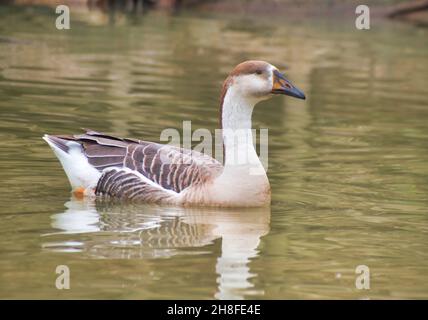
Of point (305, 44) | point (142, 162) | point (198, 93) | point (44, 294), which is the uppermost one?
point (305, 44)

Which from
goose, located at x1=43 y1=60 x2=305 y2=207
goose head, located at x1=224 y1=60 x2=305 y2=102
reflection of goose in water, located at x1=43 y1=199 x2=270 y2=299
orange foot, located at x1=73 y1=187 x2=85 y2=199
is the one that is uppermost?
goose head, located at x1=224 y1=60 x2=305 y2=102

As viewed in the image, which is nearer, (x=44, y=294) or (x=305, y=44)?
(x=44, y=294)

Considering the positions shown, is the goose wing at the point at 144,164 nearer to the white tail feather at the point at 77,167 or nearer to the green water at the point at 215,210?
the white tail feather at the point at 77,167

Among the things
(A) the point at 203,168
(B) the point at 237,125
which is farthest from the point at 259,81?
(A) the point at 203,168

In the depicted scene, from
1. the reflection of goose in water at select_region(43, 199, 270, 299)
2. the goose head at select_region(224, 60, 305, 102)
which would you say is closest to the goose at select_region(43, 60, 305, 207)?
the goose head at select_region(224, 60, 305, 102)

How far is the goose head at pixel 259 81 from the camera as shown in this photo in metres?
10.3

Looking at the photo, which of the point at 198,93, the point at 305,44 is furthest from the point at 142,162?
the point at 305,44

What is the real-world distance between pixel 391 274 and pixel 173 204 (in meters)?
2.60

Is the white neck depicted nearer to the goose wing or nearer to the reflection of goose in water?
→ the goose wing

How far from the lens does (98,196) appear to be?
10594mm

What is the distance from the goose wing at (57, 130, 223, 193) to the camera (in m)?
10.3

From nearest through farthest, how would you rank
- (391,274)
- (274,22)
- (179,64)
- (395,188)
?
(391,274) < (395,188) < (179,64) < (274,22)

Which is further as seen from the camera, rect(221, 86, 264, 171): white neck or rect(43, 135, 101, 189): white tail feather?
rect(43, 135, 101, 189): white tail feather

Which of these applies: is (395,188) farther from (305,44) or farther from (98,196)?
(305,44)
